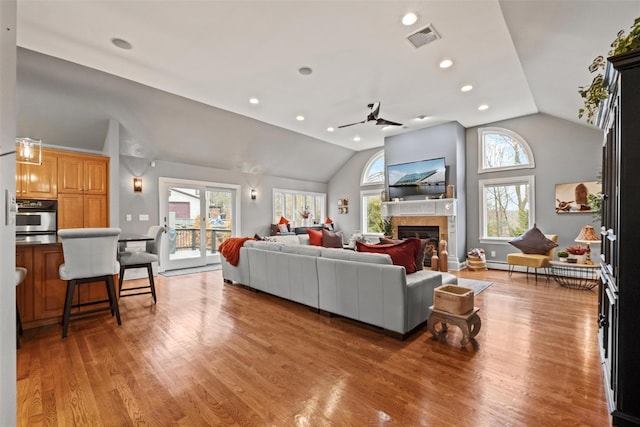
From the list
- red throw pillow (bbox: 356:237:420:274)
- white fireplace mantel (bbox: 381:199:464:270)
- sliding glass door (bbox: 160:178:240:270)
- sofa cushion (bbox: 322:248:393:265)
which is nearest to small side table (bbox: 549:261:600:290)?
white fireplace mantel (bbox: 381:199:464:270)

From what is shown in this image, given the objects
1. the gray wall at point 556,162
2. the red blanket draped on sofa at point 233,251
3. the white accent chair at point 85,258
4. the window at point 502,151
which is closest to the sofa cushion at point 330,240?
the red blanket draped on sofa at point 233,251

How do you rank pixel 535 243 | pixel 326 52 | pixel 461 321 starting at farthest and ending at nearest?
pixel 535 243
pixel 326 52
pixel 461 321

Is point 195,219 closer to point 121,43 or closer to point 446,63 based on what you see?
point 121,43

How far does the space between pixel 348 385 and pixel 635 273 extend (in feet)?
5.90

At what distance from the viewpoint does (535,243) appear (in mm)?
5234

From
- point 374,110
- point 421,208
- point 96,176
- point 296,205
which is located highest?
point 374,110

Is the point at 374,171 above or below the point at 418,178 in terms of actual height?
above

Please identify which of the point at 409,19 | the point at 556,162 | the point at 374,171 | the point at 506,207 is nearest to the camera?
the point at 409,19

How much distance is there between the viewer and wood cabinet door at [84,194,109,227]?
491 centimetres

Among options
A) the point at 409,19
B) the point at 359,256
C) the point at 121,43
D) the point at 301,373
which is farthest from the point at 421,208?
the point at 121,43

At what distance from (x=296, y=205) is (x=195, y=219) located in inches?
126

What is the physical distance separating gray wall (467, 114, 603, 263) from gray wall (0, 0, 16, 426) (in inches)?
287

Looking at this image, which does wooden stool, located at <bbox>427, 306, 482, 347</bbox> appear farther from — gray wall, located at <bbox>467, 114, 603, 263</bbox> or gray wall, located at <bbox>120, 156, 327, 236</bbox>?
gray wall, located at <bbox>120, 156, 327, 236</bbox>

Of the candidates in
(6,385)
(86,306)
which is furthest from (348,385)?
(86,306)
